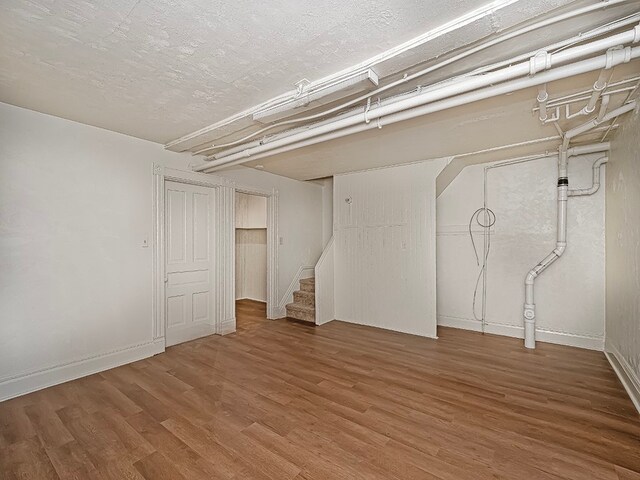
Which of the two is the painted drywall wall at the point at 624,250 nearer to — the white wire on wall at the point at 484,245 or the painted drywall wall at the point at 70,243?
the white wire on wall at the point at 484,245

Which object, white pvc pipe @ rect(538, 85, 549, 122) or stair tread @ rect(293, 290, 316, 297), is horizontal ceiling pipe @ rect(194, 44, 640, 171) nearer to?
white pvc pipe @ rect(538, 85, 549, 122)

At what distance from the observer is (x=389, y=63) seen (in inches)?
81.1

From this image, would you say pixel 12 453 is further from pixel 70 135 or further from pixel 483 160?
pixel 483 160

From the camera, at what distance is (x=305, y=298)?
550 cm

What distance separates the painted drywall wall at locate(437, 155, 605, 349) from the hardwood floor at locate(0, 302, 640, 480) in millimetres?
589

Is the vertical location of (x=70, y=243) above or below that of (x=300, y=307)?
above

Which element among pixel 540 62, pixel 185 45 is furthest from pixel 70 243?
pixel 540 62

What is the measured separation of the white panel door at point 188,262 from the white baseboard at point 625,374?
485 cm

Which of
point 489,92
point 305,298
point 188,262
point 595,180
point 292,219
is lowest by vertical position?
point 305,298

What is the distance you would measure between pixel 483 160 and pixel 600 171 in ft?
4.54

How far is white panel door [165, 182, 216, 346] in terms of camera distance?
4098mm

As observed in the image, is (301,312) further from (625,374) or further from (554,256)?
(625,374)

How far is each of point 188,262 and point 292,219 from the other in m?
2.23

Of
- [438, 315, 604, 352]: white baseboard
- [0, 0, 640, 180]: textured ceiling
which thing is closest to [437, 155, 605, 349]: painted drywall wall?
[438, 315, 604, 352]: white baseboard
